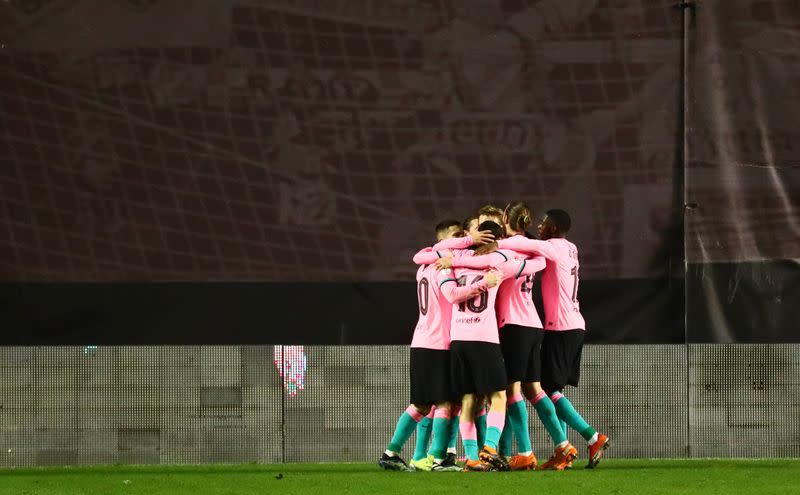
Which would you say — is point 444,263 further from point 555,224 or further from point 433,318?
point 555,224

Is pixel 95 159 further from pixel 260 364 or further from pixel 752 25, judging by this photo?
pixel 752 25

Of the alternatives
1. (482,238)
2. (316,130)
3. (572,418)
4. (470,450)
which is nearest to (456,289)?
(482,238)

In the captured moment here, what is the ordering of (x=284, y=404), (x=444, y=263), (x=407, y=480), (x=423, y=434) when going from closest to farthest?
(x=407, y=480) < (x=444, y=263) < (x=423, y=434) < (x=284, y=404)

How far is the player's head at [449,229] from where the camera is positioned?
9.38 meters

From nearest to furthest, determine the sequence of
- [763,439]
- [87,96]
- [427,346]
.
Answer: [427,346]
[87,96]
[763,439]

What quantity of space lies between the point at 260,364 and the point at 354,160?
7.16ft

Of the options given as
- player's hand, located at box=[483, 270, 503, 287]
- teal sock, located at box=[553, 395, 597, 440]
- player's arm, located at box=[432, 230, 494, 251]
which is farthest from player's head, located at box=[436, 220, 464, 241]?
teal sock, located at box=[553, 395, 597, 440]

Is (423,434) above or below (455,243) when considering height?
below

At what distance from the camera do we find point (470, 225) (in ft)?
30.4

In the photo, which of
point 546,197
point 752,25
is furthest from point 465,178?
point 752,25

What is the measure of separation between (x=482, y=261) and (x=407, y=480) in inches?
55.9

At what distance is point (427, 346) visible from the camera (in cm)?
911

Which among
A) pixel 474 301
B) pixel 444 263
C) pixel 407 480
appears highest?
pixel 444 263

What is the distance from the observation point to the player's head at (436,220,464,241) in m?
9.38
